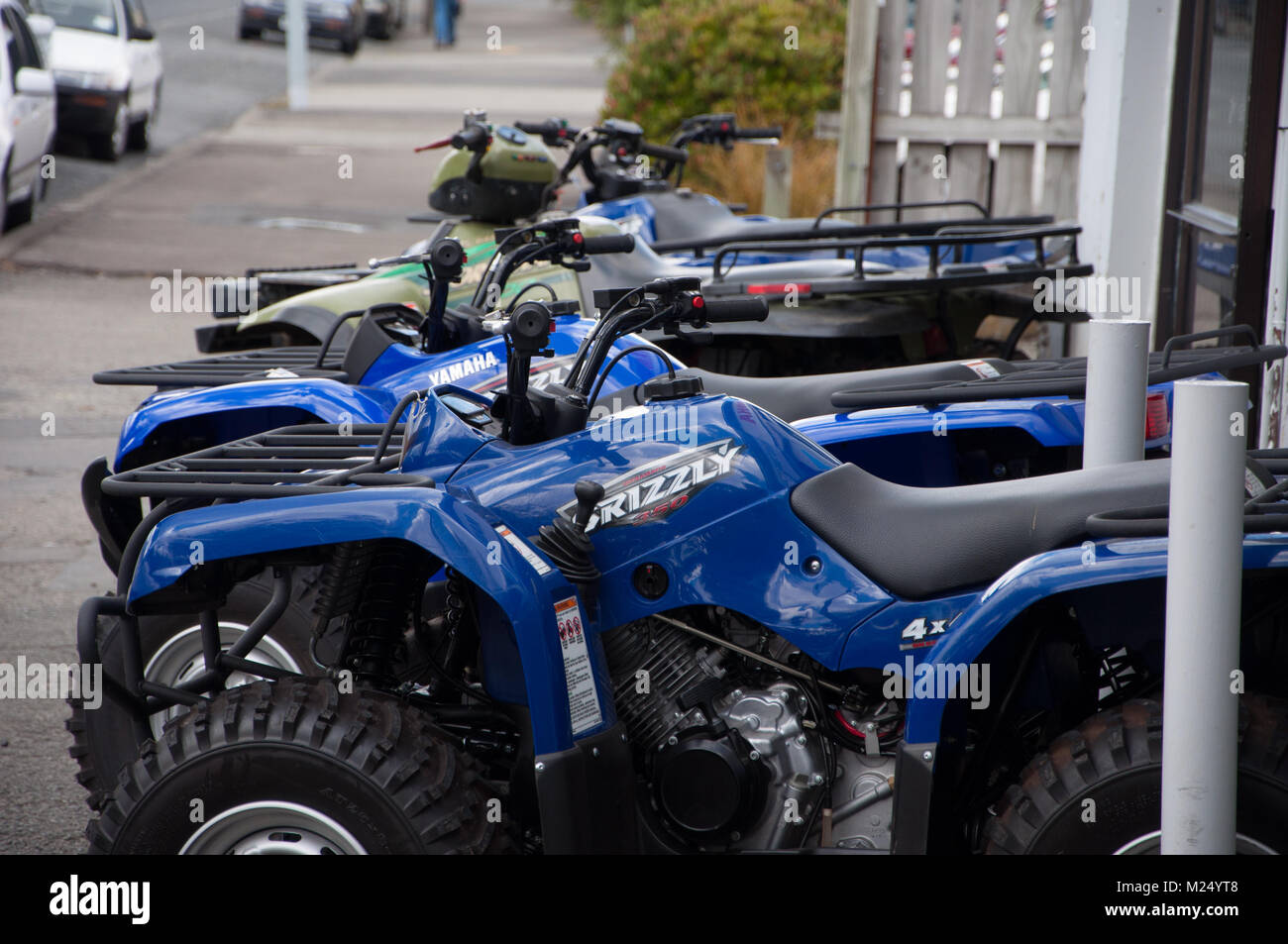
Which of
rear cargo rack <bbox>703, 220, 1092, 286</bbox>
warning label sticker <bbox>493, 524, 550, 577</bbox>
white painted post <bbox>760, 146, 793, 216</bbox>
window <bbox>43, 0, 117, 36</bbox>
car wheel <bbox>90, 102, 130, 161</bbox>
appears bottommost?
warning label sticker <bbox>493, 524, 550, 577</bbox>

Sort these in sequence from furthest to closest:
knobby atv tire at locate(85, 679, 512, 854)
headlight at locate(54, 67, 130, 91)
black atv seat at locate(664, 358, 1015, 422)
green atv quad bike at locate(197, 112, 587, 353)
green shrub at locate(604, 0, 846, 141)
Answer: headlight at locate(54, 67, 130, 91), green shrub at locate(604, 0, 846, 141), green atv quad bike at locate(197, 112, 587, 353), black atv seat at locate(664, 358, 1015, 422), knobby atv tire at locate(85, 679, 512, 854)

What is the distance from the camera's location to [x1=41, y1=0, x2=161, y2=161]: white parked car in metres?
16.4

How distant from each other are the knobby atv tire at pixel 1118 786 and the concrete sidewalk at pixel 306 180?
25.9 feet

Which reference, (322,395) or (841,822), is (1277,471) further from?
(322,395)

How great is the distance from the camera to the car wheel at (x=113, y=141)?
1738cm

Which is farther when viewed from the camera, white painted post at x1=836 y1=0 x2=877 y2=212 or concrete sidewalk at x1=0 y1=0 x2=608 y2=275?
concrete sidewalk at x1=0 y1=0 x2=608 y2=275

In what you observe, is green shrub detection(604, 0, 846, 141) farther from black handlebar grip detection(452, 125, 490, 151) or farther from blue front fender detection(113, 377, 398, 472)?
blue front fender detection(113, 377, 398, 472)

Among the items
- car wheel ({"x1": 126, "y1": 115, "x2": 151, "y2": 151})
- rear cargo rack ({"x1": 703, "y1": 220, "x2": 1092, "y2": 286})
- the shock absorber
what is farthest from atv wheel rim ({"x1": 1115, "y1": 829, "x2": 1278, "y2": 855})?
car wheel ({"x1": 126, "y1": 115, "x2": 151, "y2": 151})

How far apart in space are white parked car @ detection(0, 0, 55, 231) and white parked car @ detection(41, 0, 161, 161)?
9.61 feet

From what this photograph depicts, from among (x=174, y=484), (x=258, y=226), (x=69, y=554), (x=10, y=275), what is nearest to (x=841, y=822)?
(x=174, y=484)

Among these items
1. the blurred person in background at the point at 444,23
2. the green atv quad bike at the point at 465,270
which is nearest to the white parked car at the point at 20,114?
the green atv quad bike at the point at 465,270

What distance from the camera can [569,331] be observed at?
4.23m

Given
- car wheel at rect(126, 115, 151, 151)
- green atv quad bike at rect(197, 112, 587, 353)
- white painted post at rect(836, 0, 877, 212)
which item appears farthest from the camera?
car wheel at rect(126, 115, 151, 151)

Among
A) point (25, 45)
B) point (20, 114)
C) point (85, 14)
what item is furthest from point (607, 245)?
point (85, 14)
